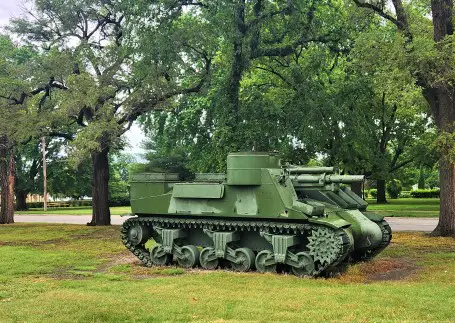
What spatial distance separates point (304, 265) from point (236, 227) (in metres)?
1.90

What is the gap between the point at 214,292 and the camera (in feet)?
32.7

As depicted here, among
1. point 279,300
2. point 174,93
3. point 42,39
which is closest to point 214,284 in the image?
point 279,300

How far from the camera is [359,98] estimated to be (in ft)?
85.7

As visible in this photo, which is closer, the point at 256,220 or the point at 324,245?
the point at 324,245

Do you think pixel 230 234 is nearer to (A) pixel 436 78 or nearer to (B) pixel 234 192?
(B) pixel 234 192

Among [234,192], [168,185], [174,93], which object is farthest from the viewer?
[174,93]

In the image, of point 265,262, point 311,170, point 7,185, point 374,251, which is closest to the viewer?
point 265,262

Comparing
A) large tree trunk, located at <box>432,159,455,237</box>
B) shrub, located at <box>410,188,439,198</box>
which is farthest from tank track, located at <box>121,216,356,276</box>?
shrub, located at <box>410,188,439,198</box>

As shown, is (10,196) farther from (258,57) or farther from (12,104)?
(258,57)

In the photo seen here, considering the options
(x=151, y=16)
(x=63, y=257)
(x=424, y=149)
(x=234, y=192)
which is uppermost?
(x=151, y=16)

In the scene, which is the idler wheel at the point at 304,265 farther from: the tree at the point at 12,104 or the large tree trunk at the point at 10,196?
the large tree trunk at the point at 10,196

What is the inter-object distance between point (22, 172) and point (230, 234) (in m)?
45.9

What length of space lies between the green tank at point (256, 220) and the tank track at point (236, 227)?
0.07ft

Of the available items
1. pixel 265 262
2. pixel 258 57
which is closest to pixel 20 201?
pixel 258 57
